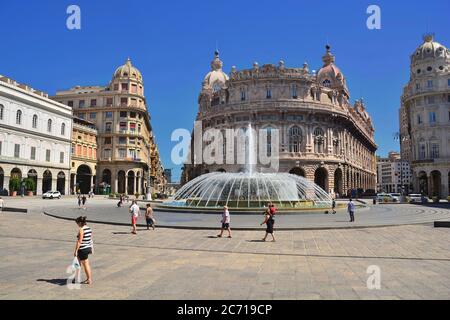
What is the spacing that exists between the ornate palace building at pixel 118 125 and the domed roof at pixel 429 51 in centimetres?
5325

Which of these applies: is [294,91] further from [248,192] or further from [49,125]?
[49,125]

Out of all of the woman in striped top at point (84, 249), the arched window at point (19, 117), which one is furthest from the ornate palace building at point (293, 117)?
the woman in striped top at point (84, 249)

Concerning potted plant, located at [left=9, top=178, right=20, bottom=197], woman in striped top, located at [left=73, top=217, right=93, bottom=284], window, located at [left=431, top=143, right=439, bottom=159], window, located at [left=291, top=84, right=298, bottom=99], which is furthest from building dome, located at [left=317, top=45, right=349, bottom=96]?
woman in striped top, located at [left=73, top=217, right=93, bottom=284]

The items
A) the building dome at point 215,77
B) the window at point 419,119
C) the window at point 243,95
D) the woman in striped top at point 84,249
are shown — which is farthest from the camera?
the building dome at point 215,77

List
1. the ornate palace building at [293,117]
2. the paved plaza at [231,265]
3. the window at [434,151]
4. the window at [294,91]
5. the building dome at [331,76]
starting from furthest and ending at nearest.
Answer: the building dome at [331,76]
the window at [434,151]
the window at [294,91]
the ornate palace building at [293,117]
the paved plaza at [231,265]

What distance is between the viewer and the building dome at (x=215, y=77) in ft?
281

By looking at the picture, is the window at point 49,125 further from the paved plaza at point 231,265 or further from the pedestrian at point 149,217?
the pedestrian at point 149,217

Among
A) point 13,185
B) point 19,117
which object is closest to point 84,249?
point 13,185

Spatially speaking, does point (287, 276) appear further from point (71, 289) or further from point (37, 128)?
point (37, 128)

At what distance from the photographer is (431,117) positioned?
64.7 meters

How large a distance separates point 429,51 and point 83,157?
65552 millimetres

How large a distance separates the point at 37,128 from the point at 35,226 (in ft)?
142

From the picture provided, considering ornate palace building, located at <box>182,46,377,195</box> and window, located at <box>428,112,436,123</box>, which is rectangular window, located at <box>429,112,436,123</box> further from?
ornate palace building, located at <box>182,46,377,195</box>

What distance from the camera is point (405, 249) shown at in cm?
1174
